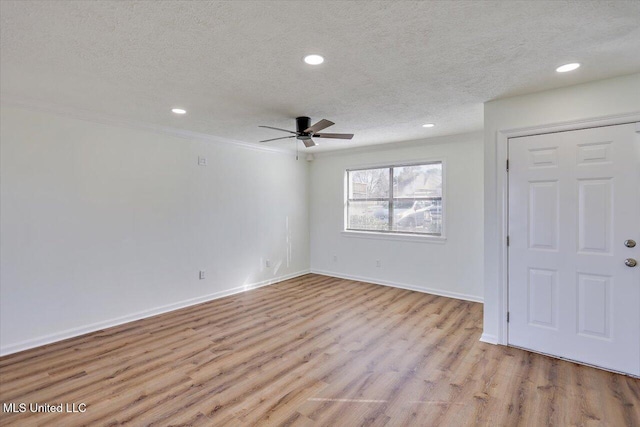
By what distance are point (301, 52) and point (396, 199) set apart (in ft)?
12.3

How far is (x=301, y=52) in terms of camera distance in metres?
2.15

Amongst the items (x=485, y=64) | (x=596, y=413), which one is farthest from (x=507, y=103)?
(x=596, y=413)

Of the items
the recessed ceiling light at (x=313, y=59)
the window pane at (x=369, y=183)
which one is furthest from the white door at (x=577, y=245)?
the window pane at (x=369, y=183)

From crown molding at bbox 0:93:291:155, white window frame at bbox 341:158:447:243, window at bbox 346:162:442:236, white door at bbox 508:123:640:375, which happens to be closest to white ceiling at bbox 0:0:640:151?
crown molding at bbox 0:93:291:155

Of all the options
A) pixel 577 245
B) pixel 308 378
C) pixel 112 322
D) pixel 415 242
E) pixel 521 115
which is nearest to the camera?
pixel 308 378

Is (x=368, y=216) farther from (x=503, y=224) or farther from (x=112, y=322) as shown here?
(x=112, y=322)

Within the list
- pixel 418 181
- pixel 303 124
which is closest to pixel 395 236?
pixel 418 181

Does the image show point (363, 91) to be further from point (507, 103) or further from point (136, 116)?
point (136, 116)

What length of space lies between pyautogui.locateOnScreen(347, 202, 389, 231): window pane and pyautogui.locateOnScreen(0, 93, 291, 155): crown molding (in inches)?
93.1

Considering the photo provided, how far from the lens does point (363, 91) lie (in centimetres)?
290

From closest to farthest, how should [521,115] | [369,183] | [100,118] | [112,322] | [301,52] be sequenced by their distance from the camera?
[301,52] < [521,115] < [100,118] < [112,322] < [369,183]

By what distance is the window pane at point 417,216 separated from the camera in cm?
506

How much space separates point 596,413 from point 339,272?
169 inches

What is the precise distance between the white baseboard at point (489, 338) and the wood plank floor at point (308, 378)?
0.36 feet
